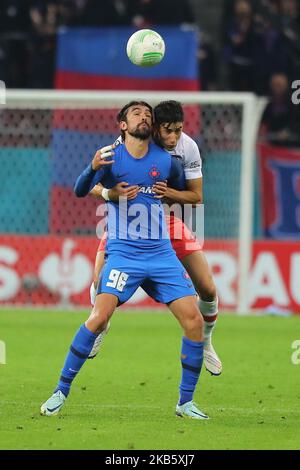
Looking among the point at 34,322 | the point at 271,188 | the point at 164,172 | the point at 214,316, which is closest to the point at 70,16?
the point at 271,188

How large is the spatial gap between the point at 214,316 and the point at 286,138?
728 cm

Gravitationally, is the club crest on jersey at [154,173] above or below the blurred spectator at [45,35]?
below

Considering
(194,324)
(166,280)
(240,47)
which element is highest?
(240,47)

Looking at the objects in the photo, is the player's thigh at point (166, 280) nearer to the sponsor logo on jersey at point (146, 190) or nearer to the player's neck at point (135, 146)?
the sponsor logo on jersey at point (146, 190)

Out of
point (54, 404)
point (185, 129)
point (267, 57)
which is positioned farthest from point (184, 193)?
point (267, 57)

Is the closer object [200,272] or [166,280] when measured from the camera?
[166,280]

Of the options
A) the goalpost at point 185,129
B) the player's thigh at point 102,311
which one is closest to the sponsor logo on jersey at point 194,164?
the player's thigh at point 102,311

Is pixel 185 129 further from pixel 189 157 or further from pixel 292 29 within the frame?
pixel 189 157

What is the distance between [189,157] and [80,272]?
6.82 m

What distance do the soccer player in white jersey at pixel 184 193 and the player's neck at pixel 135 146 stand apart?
186 millimetres

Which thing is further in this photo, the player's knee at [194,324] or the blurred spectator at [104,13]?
the blurred spectator at [104,13]

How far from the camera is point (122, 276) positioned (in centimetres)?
837

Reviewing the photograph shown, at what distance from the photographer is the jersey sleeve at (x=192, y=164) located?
917 cm

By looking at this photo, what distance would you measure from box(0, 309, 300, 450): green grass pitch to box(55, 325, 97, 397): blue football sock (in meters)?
0.25
